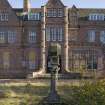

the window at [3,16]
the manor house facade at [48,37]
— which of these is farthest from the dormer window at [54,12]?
the window at [3,16]

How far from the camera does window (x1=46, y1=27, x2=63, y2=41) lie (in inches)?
2896

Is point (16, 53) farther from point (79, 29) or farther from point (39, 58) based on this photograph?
point (79, 29)

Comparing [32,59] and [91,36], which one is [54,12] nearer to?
[91,36]

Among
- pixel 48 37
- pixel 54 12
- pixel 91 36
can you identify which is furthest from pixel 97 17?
pixel 48 37

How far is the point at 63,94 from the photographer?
37.3m

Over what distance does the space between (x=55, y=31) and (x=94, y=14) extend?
7077mm

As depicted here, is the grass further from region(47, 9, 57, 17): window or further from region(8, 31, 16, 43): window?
region(47, 9, 57, 17): window

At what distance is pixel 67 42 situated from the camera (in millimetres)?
73750

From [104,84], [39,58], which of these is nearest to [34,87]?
[104,84]

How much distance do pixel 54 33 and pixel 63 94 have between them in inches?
1446

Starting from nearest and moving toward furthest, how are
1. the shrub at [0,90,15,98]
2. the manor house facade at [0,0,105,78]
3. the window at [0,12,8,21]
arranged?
the shrub at [0,90,15,98], the manor house facade at [0,0,105,78], the window at [0,12,8,21]

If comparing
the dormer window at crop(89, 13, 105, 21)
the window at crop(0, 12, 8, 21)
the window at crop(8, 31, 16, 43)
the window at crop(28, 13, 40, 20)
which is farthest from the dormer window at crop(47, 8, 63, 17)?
the window at crop(0, 12, 8, 21)

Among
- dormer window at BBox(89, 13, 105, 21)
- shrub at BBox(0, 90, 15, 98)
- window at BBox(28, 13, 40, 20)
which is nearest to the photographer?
shrub at BBox(0, 90, 15, 98)

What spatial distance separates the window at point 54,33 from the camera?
241ft
